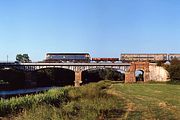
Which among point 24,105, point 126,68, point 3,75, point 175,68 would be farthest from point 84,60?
point 24,105

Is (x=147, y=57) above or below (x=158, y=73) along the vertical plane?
above

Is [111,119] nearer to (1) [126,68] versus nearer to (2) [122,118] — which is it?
(2) [122,118]

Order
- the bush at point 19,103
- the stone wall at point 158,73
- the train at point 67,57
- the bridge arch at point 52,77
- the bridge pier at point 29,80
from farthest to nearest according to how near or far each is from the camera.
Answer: the train at point 67,57 → the bridge arch at point 52,77 → the bridge pier at point 29,80 → the stone wall at point 158,73 → the bush at point 19,103

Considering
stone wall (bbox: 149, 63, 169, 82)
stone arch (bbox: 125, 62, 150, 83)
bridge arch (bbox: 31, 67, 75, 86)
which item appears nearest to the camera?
stone wall (bbox: 149, 63, 169, 82)

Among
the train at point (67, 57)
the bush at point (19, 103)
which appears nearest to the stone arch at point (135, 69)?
the train at point (67, 57)

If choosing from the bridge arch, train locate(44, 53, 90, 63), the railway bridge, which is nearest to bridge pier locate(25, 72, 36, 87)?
the railway bridge

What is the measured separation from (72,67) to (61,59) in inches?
466

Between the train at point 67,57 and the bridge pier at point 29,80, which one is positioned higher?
the train at point 67,57

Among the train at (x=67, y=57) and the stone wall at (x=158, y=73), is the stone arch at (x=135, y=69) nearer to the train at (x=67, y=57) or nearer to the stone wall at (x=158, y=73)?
the stone wall at (x=158, y=73)

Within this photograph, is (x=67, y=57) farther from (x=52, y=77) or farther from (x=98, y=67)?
(x=98, y=67)

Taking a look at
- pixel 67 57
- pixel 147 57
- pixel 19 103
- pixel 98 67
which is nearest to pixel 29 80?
pixel 67 57

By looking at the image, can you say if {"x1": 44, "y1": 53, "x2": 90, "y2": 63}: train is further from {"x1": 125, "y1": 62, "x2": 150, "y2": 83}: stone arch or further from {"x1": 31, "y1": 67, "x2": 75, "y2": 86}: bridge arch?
{"x1": 125, "y1": 62, "x2": 150, "y2": 83}: stone arch

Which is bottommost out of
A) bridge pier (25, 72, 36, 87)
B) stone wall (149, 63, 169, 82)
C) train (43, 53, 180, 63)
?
bridge pier (25, 72, 36, 87)

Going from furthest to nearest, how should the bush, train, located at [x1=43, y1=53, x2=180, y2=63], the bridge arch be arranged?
train, located at [x1=43, y1=53, x2=180, y2=63] < the bridge arch < the bush
